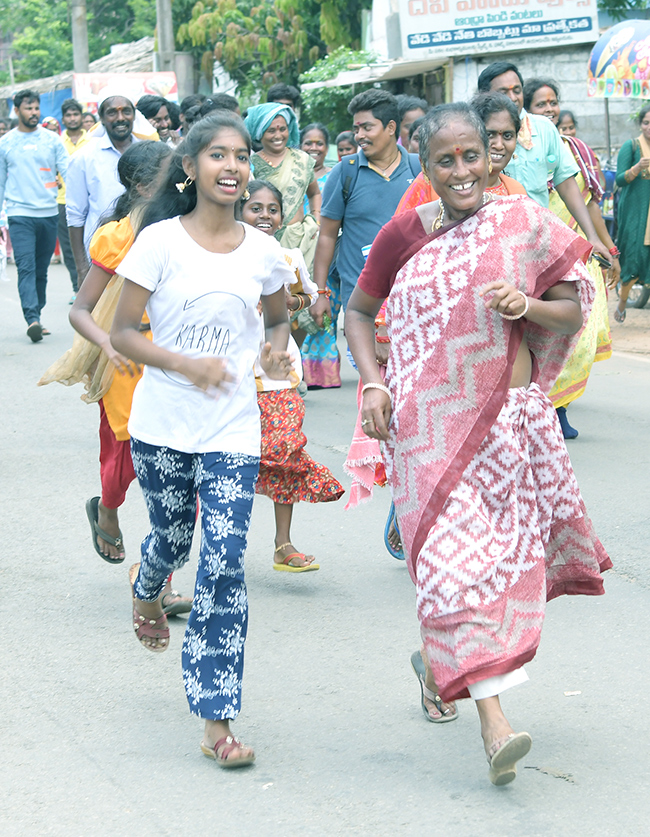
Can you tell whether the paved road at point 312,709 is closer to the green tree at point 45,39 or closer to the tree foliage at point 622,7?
the tree foliage at point 622,7

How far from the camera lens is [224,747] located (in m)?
3.51

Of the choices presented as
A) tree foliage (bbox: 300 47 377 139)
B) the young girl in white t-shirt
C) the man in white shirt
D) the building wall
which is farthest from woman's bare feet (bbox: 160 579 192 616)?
tree foliage (bbox: 300 47 377 139)

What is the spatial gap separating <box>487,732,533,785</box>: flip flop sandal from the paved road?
9 cm

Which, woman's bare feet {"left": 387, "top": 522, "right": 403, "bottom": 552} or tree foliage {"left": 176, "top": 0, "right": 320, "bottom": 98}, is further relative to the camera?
tree foliage {"left": 176, "top": 0, "right": 320, "bottom": 98}

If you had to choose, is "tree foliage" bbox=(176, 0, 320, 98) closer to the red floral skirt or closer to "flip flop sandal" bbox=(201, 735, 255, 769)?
the red floral skirt

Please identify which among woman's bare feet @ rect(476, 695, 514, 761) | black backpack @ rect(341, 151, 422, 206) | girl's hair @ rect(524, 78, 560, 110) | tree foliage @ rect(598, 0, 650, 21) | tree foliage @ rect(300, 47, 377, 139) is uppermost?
tree foliage @ rect(598, 0, 650, 21)

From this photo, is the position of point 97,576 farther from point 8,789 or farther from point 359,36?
point 359,36

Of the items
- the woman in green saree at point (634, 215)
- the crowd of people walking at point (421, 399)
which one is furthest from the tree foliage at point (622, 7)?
the crowd of people walking at point (421, 399)

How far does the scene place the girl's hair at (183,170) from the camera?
3.69 meters

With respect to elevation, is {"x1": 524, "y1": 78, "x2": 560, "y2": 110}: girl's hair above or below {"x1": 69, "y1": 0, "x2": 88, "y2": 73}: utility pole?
below

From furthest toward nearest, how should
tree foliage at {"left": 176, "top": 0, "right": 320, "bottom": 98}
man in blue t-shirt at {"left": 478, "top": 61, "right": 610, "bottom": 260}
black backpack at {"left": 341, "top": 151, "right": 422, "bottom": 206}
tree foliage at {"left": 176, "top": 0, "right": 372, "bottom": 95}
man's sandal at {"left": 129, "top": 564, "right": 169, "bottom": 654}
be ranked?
tree foliage at {"left": 176, "top": 0, "right": 320, "bottom": 98}
tree foliage at {"left": 176, "top": 0, "right": 372, "bottom": 95}
black backpack at {"left": 341, "top": 151, "right": 422, "bottom": 206}
man in blue t-shirt at {"left": 478, "top": 61, "right": 610, "bottom": 260}
man's sandal at {"left": 129, "top": 564, "right": 169, "bottom": 654}

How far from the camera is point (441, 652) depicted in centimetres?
330

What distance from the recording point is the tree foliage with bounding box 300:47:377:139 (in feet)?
70.4

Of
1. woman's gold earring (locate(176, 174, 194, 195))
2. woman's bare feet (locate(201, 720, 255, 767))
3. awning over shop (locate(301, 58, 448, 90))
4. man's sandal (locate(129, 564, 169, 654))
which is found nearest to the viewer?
woman's bare feet (locate(201, 720, 255, 767))
